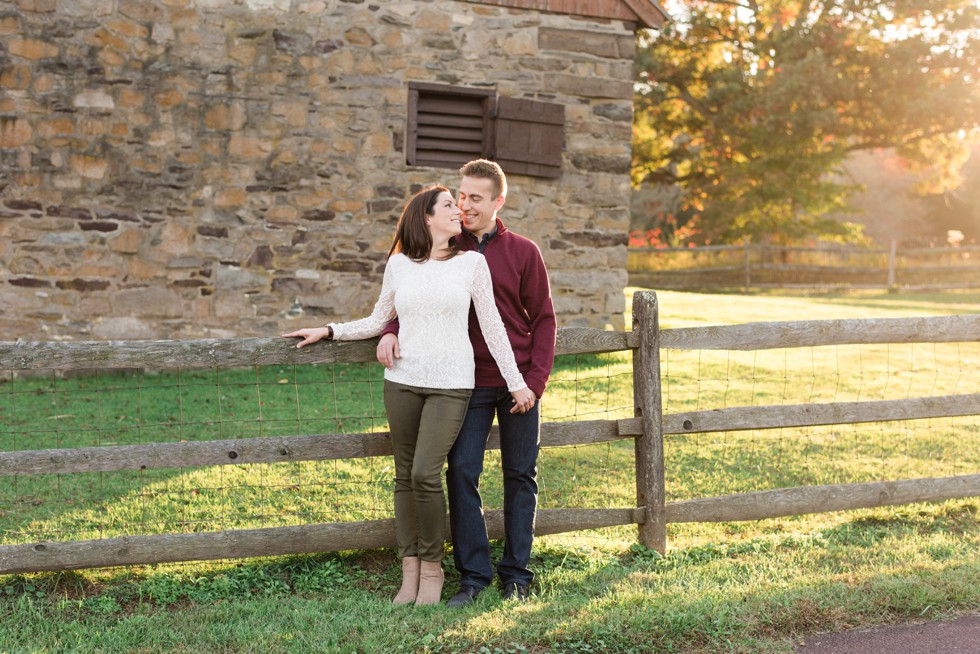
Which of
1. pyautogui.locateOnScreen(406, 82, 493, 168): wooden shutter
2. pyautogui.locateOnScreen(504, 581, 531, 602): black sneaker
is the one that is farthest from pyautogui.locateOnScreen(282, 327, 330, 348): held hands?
pyautogui.locateOnScreen(406, 82, 493, 168): wooden shutter

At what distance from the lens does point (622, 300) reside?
35.2 ft

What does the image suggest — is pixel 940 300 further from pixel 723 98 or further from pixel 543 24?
pixel 543 24

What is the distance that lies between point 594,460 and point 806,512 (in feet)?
6.77

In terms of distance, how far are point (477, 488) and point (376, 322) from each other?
862mm

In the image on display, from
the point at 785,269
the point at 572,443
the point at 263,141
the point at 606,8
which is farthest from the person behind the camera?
the point at 785,269

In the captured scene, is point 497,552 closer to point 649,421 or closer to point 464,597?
point 464,597

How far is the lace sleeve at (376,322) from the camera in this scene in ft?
13.6

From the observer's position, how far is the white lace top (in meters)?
3.95

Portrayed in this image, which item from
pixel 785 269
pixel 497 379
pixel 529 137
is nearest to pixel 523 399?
pixel 497 379

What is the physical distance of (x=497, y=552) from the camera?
15.5 ft

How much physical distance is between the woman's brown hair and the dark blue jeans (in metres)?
0.63

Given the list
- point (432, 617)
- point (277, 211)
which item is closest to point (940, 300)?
point (277, 211)

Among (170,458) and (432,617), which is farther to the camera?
(170,458)

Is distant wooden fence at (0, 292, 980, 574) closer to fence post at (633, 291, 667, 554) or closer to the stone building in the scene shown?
fence post at (633, 291, 667, 554)
